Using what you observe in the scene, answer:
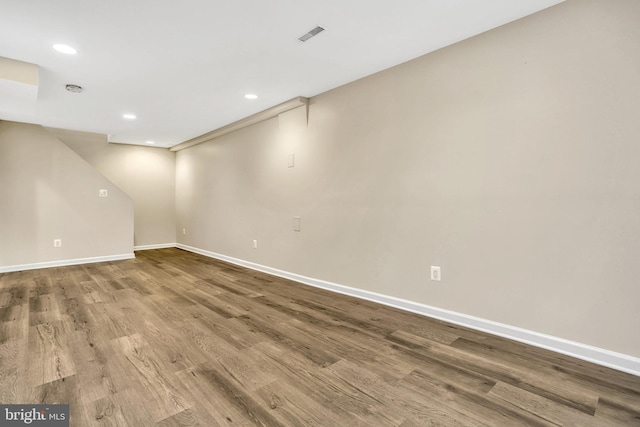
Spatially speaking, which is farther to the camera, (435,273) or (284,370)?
(435,273)

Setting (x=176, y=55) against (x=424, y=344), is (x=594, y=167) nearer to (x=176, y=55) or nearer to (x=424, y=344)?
(x=424, y=344)

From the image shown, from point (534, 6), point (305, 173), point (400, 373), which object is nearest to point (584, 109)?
point (534, 6)

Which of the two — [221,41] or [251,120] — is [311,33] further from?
[251,120]

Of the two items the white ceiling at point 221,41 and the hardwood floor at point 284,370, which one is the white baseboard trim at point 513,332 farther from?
the white ceiling at point 221,41

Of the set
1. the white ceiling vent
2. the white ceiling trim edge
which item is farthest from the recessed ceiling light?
the white ceiling trim edge

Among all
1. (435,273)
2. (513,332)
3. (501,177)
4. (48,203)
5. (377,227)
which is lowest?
(513,332)

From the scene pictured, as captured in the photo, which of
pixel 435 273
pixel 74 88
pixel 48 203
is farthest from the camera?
pixel 48 203

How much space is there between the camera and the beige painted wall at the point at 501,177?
1.85 m

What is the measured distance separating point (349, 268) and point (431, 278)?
93 cm

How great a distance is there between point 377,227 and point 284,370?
5.48 ft

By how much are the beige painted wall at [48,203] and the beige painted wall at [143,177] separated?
953mm

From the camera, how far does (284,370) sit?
1840 mm

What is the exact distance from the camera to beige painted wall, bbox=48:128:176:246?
19.5 ft

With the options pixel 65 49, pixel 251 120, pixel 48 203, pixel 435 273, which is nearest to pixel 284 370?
pixel 435 273
